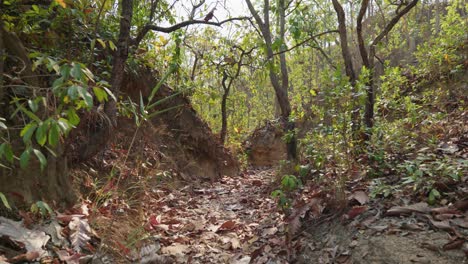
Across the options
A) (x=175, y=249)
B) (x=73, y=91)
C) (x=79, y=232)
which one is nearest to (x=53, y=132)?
(x=73, y=91)

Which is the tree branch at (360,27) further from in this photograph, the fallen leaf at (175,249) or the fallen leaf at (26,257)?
the fallen leaf at (26,257)

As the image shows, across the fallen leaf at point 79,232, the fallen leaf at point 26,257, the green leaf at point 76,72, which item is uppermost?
the green leaf at point 76,72

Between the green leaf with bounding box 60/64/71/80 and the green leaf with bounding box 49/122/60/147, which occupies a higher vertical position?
the green leaf with bounding box 60/64/71/80

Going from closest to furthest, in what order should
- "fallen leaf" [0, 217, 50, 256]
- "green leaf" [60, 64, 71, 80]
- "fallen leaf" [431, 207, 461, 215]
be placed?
1. "green leaf" [60, 64, 71, 80]
2. "fallen leaf" [0, 217, 50, 256]
3. "fallen leaf" [431, 207, 461, 215]

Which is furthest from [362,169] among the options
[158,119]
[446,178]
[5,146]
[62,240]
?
[158,119]

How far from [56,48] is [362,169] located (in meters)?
3.52

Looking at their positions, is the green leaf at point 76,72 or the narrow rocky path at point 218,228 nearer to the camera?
the green leaf at point 76,72

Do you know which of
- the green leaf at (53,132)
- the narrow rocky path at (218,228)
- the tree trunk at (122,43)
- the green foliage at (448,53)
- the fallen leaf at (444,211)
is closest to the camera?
the green leaf at (53,132)

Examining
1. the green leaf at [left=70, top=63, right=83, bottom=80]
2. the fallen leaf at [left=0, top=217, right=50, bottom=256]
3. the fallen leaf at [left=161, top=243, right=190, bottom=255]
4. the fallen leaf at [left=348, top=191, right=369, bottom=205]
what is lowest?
the fallen leaf at [left=161, top=243, right=190, bottom=255]

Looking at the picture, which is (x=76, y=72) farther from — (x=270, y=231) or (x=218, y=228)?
(x=218, y=228)

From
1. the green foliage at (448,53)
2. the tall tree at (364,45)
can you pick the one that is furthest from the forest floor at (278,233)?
the green foliage at (448,53)

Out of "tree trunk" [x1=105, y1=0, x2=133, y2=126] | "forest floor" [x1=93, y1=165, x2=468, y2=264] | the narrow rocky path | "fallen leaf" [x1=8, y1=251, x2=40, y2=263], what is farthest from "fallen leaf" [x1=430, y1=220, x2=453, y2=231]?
"tree trunk" [x1=105, y1=0, x2=133, y2=126]

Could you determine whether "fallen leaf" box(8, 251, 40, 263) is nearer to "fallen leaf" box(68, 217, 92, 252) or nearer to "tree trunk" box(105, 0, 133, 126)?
"fallen leaf" box(68, 217, 92, 252)

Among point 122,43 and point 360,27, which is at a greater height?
point 122,43
